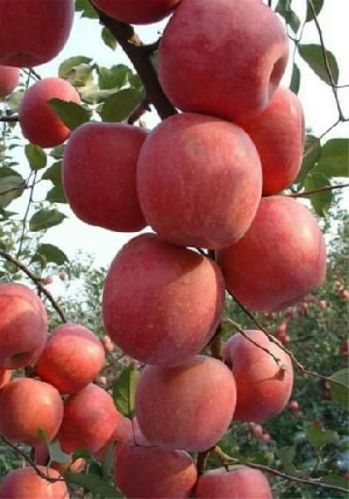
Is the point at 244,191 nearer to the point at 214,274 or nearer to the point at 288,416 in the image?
the point at 214,274

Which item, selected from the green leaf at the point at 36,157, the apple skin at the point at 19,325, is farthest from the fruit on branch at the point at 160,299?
the green leaf at the point at 36,157

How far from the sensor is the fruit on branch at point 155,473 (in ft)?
2.95

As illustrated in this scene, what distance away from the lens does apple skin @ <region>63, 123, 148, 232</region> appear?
68 centimetres

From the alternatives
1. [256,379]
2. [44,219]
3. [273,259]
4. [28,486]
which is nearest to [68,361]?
[28,486]

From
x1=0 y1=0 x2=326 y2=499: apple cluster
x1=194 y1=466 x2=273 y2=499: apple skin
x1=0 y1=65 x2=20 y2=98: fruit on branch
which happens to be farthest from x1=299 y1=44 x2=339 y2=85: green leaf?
x1=0 y1=65 x2=20 y2=98: fruit on branch

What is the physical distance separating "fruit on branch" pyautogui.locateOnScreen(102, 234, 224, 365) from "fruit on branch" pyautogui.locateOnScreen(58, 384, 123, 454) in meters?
0.64

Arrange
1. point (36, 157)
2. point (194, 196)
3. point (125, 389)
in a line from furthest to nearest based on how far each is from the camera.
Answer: point (36, 157) → point (125, 389) → point (194, 196)

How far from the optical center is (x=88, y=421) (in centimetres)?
128

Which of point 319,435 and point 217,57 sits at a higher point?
point 217,57

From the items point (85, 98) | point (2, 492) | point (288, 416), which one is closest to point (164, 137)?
point (2, 492)

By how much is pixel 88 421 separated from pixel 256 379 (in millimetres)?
446

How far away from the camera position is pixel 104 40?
145 centimetres

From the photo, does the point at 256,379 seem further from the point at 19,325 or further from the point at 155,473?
the point at 19,325

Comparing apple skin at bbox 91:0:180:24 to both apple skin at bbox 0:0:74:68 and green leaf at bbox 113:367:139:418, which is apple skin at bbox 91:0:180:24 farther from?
green leaf at bbox 113:367:139:418
